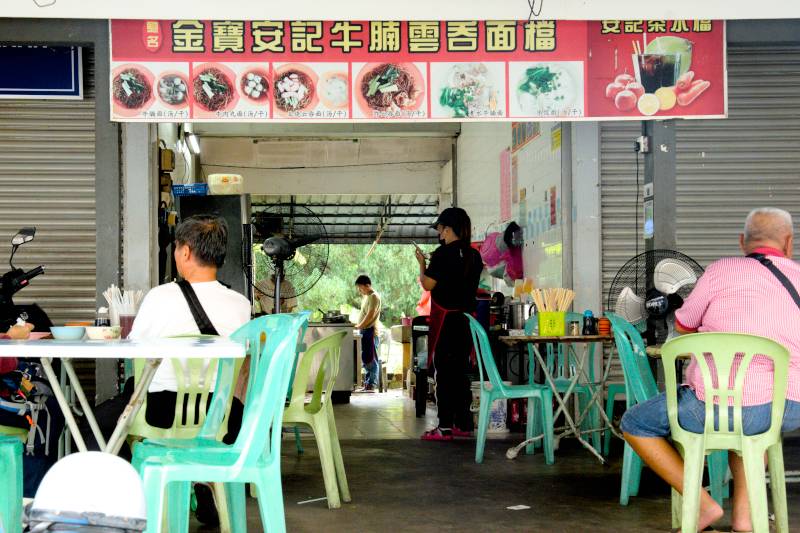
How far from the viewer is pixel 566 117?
591 centimetres

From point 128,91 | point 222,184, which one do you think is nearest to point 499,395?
point 128,91

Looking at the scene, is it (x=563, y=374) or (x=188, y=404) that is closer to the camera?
(x=188, y=404)

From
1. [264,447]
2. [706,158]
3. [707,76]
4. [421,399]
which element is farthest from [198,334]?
[421,399]

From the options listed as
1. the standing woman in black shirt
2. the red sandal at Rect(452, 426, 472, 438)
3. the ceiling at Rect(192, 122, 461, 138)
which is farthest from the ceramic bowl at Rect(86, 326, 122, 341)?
the ceiling at Rect(192, 122, 461, 138)

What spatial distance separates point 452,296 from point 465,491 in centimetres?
220

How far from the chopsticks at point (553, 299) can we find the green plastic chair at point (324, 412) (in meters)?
1.81

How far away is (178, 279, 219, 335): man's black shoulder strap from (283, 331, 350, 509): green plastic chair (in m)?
1.01

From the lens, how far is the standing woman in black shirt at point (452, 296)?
7.41 m

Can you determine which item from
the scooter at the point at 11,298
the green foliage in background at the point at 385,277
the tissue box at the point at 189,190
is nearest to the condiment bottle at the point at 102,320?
the scooter at the point at 11,298

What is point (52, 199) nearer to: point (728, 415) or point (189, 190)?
point (189, 190)

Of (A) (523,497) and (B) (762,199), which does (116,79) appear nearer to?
(A) (523,497)

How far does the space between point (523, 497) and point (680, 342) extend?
179cm

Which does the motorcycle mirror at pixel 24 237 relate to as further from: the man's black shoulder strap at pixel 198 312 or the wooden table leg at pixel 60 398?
the wooden table leg at pixel 60 398

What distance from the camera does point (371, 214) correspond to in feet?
59.3
